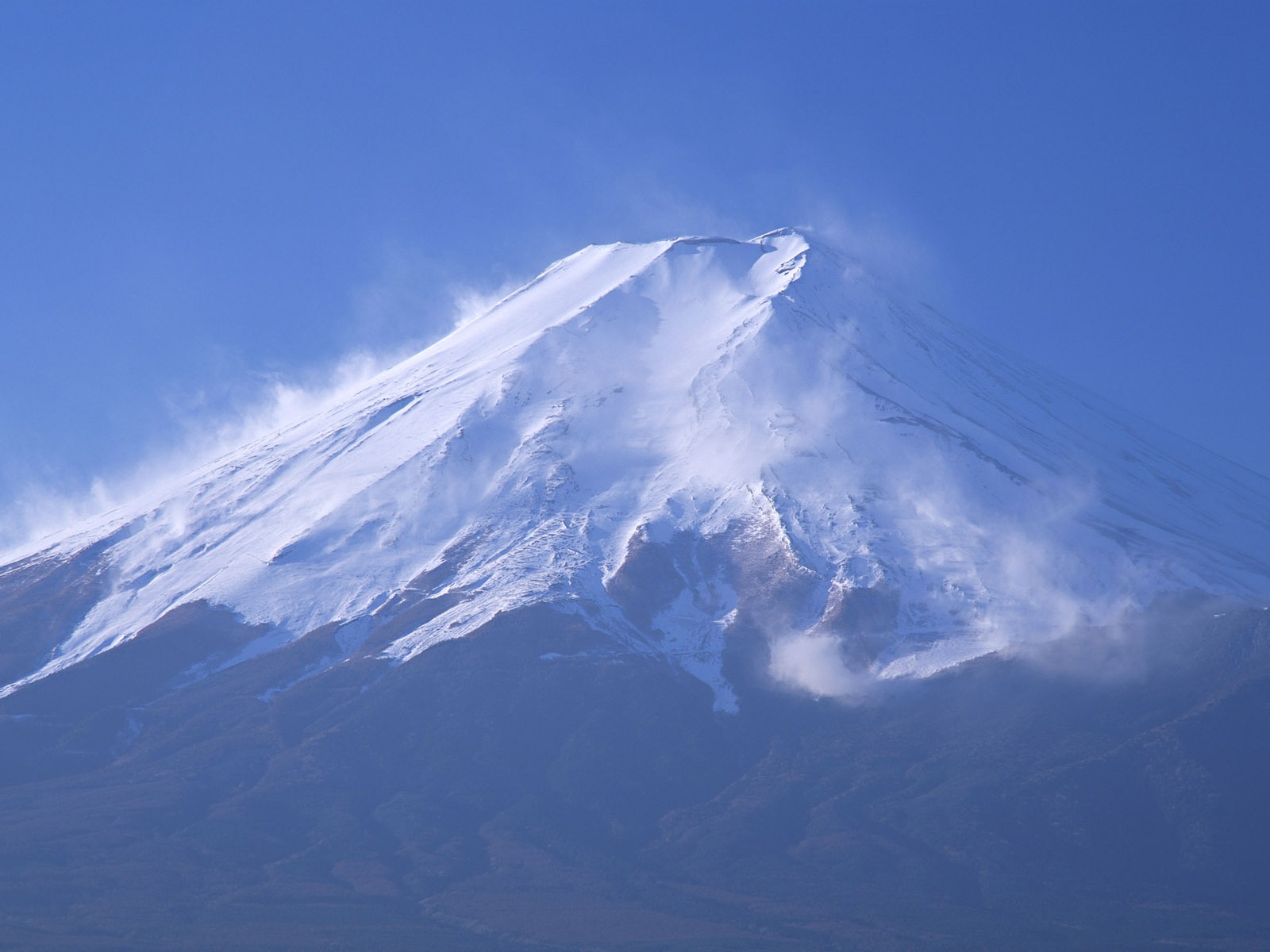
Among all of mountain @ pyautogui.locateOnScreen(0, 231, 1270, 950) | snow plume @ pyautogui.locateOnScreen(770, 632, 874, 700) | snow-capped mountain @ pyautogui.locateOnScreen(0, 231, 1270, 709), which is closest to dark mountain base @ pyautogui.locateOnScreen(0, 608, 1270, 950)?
mountain @ pyautogui.locateOnScreen(0, 231, 1270, 950)

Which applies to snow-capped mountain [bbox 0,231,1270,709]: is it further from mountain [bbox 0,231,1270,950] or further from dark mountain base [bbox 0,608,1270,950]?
dark mountain base [bbox 0,608,1270,950]

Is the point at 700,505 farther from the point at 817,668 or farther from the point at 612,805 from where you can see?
the point at 612,805

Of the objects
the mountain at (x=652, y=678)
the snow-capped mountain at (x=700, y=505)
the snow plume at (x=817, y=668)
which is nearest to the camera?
the mountain at (x=652, y=678)

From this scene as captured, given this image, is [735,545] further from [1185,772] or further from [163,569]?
[163,569]

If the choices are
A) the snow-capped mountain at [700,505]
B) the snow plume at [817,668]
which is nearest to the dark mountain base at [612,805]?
the snow plume at [817,668]

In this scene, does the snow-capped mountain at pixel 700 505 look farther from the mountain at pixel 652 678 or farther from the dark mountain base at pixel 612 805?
the dark mountain base at pixel 612 805

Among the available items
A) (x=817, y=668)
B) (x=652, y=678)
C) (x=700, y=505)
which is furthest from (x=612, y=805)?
(x=700, y=505)
